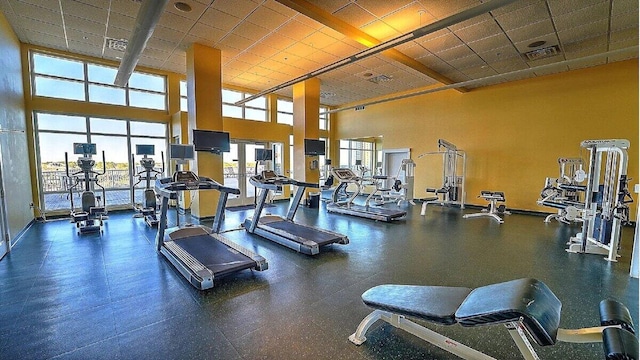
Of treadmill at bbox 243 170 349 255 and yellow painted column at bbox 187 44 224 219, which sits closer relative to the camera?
treadmill at bbox 243 170 349 255

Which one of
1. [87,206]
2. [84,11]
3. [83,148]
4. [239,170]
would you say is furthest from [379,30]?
[87,206]

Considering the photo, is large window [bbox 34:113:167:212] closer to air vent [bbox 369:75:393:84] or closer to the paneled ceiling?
the paneled ceiling

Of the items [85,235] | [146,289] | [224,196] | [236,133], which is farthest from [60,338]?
[236,133]

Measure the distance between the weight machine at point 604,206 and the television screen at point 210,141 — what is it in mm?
6697

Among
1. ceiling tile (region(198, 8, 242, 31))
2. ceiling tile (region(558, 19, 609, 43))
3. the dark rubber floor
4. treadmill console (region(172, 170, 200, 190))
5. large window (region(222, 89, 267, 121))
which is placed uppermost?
ceiling tile (region(198, 8, 242, 31))

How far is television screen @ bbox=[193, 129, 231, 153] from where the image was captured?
6.05m

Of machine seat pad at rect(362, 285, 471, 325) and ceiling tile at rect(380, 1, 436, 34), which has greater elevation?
ceiling tile at rect(380, 1, 436, 34)

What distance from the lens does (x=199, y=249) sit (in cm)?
394

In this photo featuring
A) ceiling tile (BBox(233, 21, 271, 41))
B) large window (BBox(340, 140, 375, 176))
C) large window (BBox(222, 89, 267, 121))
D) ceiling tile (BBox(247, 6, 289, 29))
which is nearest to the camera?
ceiling tile (BBox(247, 6, 289, 29))

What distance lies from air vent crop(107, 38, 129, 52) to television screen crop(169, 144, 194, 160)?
2488 mm

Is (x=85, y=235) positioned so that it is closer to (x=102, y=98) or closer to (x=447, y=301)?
(x=102, y=98)

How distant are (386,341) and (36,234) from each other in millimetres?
6589

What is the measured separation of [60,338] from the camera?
7.27ft

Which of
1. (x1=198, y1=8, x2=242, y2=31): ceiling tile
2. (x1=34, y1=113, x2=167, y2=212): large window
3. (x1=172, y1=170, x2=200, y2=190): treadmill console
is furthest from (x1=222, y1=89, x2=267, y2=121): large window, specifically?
(x1=172, y1=170, x2=200, y2=190): treadmill console
